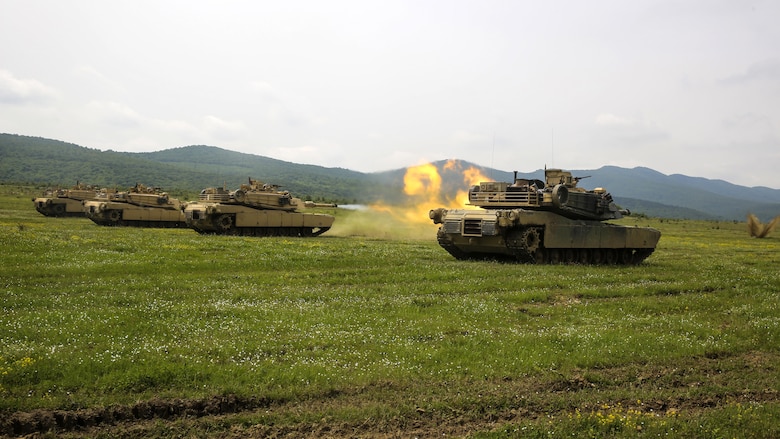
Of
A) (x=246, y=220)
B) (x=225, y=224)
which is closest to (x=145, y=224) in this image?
(x=225, y=224)

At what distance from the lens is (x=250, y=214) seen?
3878 cm

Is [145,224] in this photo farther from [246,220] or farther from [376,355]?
[376,355]

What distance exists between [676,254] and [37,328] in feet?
104

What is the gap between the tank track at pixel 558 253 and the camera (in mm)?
24391

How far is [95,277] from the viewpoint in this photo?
17531mm

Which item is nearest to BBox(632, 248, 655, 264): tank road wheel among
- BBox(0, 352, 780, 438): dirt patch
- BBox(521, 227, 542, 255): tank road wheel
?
BBox(521, 227, 542, 255): tank road wheel

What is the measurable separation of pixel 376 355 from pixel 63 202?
51.0 m

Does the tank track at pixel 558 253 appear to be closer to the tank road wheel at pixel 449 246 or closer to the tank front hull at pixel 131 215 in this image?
the tank road wheel at pixel 449 246

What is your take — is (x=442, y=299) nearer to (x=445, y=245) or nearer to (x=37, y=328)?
(x=37, y=328)

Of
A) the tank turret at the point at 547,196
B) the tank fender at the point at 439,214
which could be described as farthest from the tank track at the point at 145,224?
the tank turret at the point at 547,196

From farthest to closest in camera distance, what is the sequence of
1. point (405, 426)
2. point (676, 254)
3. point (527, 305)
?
point (676, 254) → point (527, 305) → point (405, 426)

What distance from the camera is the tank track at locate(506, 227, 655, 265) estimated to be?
24391mm

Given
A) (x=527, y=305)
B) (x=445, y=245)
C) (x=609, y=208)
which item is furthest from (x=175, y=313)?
(x=609, y=208)

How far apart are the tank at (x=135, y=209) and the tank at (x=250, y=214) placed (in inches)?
301
